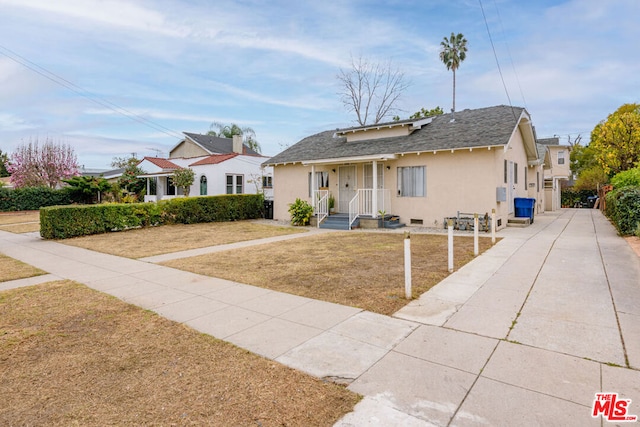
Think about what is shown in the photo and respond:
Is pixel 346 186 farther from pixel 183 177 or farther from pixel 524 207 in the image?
pixel 183 177


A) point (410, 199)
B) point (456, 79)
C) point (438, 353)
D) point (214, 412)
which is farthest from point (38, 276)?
point (456, 79)

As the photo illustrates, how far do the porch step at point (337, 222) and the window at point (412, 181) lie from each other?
2.43m

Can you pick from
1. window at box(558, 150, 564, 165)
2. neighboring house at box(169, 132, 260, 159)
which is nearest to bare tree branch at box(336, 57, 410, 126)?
neighboring house at box(169, 132, 260, 159)

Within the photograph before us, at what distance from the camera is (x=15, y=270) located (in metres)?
7.55

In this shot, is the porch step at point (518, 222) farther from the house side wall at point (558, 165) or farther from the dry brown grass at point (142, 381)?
the house side wall at point (558, 165)

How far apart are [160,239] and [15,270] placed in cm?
465

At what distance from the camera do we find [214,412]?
2492 mm

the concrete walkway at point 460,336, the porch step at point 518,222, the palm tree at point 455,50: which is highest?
the palm tree at point 455,50

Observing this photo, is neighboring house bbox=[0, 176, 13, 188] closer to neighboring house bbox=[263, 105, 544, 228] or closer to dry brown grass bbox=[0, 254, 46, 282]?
neighboring house bbox=[263, 105, 544, 228]

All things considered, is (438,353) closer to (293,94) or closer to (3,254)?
(3,254)

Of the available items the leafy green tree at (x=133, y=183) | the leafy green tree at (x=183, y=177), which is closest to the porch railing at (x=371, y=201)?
the leafy green tree at (x=183, y=177)

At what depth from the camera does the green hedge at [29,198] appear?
2481 cm

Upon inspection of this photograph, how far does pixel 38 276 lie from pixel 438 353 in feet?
25.9

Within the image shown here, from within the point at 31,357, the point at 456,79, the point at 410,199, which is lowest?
the point at 31,357
